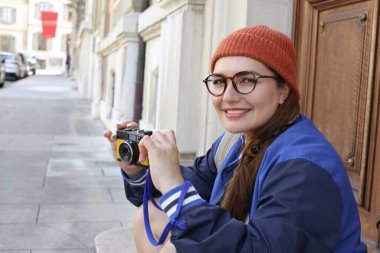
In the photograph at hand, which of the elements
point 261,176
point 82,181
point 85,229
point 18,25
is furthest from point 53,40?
point 261,176

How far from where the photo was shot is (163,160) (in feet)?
5.17

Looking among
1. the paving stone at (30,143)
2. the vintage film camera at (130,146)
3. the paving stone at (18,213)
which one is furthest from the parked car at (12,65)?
the vintage film camera at (130,146)

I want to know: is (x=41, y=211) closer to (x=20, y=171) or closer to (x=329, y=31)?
(x=20, y=171)

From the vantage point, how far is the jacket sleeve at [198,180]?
83.7 inches

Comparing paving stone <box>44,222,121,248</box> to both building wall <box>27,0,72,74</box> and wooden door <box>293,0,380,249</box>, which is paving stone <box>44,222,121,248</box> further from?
building wall <box>27,0,72,74</box>

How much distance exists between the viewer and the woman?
138 centimetres

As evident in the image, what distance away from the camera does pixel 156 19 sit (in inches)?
246

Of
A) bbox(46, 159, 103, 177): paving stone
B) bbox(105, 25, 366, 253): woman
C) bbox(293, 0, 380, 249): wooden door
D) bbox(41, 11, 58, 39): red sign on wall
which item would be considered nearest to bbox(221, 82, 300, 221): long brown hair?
bbox(105, 25, 366, 253): woman

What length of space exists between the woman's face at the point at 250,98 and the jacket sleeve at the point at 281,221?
0.87 feet

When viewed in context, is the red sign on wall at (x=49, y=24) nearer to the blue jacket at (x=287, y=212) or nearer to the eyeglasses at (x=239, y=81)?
the eyeglasses at (x=239, y=81)

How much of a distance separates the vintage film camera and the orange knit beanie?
0.39 m

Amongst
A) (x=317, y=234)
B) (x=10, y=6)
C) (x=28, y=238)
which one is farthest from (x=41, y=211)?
(x=10, y=6)

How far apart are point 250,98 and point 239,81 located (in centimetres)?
6

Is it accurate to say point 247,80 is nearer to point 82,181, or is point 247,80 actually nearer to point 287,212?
point 287,212
